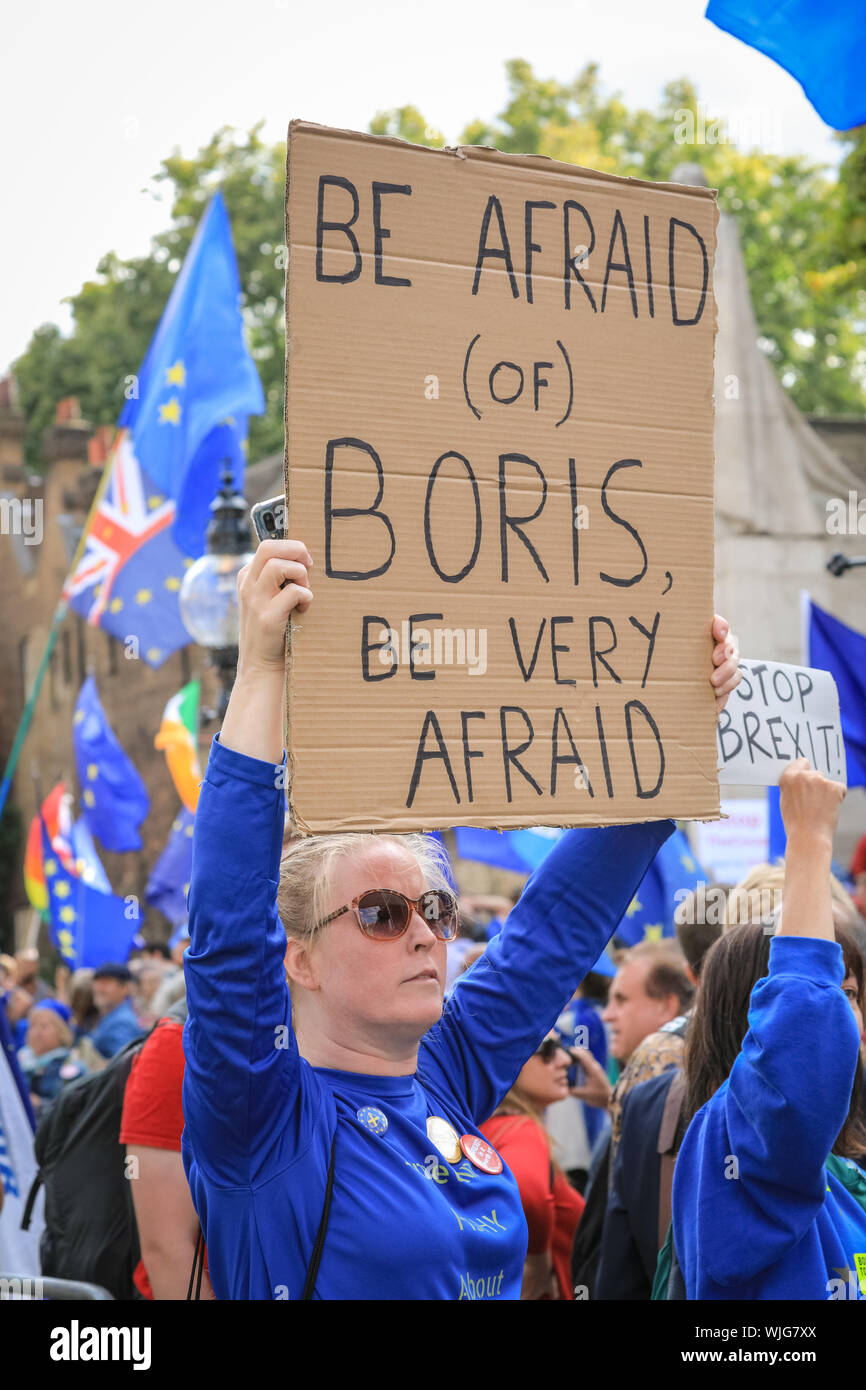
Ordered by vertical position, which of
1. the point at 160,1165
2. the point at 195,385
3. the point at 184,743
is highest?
the point at 195,385

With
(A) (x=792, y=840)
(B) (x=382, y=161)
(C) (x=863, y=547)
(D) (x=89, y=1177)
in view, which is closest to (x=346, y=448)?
(B) (x=382, y=161)

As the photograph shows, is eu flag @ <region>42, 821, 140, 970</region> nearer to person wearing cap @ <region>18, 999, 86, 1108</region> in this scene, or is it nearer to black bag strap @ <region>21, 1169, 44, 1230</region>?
person wearing cap @ <region>18, 999, 86, 1108</region>

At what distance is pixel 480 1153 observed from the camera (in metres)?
2.39

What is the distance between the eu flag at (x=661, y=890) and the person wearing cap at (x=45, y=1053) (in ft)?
10.4

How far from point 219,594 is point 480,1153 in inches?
171

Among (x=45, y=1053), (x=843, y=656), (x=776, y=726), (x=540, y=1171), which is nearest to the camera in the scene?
(x=776, y=726)

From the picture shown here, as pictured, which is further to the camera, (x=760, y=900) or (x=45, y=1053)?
(x=45, y=1053)

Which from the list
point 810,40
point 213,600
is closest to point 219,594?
point 213,600

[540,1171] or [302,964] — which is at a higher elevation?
[302,964]

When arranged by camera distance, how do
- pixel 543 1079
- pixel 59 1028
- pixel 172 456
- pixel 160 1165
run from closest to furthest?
pixel 160 1165
pixel 543 1079
pixel 172 456
pixel 59 1028

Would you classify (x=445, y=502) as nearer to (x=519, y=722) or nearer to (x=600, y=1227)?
(x=519, y=722)

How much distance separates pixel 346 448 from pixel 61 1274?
104 inches

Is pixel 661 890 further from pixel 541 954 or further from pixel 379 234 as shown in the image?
pixel 379 234

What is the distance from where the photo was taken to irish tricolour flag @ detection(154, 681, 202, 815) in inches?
372
